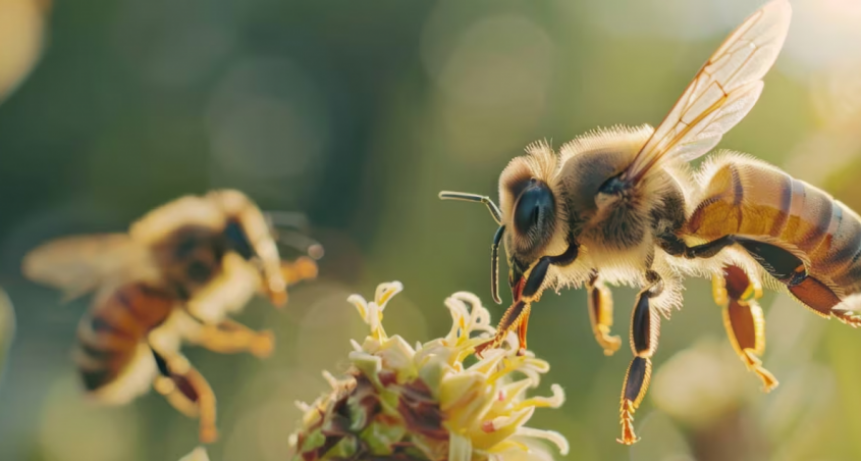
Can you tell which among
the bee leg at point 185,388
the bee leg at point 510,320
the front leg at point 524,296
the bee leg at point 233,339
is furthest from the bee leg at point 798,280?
the bee leg at point 185,388

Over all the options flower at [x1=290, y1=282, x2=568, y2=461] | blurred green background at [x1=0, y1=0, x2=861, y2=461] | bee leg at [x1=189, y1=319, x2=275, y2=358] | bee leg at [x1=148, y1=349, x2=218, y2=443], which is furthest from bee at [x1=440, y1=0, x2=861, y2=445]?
bee leg at [x1=148, y1=349, x2=218, y2=443]

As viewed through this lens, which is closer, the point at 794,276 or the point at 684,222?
the point at 794,276

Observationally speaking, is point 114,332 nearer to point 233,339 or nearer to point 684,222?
point 233,339

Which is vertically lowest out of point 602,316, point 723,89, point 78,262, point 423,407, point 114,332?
point 114,332

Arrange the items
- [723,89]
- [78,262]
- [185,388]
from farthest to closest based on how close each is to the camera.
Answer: [78,262]
[185,388]
[723,89]

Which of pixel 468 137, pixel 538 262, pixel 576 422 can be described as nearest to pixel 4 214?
pixel 468 137

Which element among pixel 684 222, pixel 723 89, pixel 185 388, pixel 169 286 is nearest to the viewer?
pixel 723 89

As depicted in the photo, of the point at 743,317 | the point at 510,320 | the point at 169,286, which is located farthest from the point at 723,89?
the point at 169,286

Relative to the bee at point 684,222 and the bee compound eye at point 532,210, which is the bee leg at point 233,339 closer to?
the bee at point 684,222
